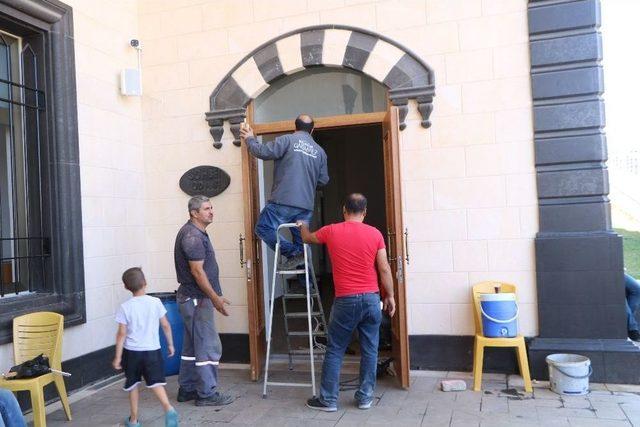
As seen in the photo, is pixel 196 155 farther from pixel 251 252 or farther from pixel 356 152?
pixel 356 152

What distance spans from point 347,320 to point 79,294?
2.40 m

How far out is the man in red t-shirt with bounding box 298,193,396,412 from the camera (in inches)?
165

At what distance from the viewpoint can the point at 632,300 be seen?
5.29 m

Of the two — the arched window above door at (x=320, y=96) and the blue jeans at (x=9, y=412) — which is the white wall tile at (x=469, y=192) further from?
the blue jeans at (x=9, y=412)

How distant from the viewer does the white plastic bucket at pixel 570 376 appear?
14.4 ft

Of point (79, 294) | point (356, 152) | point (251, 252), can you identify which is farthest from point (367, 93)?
point (356, 152)

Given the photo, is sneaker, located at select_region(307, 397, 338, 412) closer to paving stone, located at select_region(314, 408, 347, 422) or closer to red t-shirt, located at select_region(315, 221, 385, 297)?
paving stone, located at select_region(314, 408, 347, 422)

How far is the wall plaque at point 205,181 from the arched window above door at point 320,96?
66cm

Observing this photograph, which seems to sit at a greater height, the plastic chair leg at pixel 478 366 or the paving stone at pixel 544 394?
the plastic chair leg at pixel 478 366

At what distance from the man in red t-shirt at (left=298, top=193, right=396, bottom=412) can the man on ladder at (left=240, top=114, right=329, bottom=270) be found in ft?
1.76

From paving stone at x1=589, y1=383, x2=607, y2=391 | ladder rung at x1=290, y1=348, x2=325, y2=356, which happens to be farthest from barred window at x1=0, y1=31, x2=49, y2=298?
paving stone at x1=589, y1=383, x2=607, y2=391

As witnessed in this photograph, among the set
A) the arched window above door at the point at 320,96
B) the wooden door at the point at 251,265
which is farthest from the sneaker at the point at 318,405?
the arched window above door at the point at 320,96

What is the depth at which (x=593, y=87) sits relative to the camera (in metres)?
4.79

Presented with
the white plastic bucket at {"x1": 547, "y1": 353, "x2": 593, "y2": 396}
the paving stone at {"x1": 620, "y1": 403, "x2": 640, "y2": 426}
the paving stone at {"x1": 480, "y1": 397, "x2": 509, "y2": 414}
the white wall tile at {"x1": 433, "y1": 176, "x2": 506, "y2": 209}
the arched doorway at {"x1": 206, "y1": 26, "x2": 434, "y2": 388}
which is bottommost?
the paving stone at {"x1": 620, "y1": 403, "x2": 640, "y2": 426}
